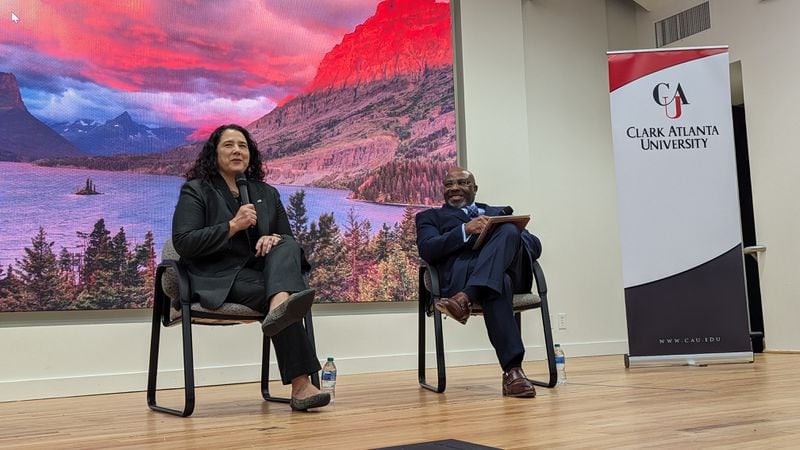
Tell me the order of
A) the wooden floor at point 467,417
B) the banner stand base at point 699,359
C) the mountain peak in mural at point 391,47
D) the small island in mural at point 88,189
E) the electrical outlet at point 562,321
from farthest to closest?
the electrical outlet at point 562,321 < the mountain peak in mural at point 391,47 < the banner stand base at point 699,359 < the small island in mural at point 88,189 < the wooden floor at point 467,417

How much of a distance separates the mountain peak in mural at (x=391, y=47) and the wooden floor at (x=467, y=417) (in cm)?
197

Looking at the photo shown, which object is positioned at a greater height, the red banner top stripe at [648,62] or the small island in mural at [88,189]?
the red banner top stripe at [648,62]

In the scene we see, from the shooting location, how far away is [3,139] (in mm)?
3639

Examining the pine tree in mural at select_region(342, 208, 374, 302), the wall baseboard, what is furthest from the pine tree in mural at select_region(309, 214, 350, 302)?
the wall baseboard

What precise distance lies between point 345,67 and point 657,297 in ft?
7.35

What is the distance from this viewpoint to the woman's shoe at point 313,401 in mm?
2531

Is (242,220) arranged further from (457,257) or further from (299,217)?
(299,217)

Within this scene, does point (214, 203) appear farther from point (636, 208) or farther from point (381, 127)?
point (636, 208)

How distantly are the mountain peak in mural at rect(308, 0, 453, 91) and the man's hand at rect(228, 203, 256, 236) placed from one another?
1.91m

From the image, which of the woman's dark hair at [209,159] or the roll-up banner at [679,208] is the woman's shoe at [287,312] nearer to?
the woman's dark hair at [209,159]

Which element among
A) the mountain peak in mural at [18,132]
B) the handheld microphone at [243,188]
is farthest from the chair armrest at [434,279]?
the mountain peak in mural at [18,132]

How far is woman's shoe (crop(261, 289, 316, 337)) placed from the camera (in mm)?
2434

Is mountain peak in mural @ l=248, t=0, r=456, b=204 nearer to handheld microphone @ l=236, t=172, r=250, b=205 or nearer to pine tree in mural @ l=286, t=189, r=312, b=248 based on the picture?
pine tree in mural @ l=286, t=189, r=312, b=248

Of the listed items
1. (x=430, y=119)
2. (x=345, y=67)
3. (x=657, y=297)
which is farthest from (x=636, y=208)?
(x=345, y=67)
